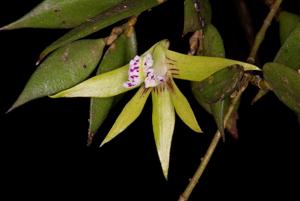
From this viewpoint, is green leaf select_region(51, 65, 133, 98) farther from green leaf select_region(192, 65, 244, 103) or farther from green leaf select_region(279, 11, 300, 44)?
green leaf select_region(279, 11, 300, 44)

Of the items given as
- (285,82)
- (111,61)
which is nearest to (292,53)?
(285,82)

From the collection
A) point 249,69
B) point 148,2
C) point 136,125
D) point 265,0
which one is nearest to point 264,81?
point 249,69

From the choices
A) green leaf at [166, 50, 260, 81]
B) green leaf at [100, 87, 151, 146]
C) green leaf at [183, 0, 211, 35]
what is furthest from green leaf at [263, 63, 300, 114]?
green leaf at [100, 87, 151, 146]

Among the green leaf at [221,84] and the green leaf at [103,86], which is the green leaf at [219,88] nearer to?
the green leaf at [221,84]

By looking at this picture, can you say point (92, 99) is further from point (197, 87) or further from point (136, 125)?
point (136, 125)

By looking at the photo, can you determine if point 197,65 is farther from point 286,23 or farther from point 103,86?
point 286,23

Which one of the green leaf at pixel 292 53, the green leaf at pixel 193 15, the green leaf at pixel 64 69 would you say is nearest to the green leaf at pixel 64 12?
the green leaf at pixel 64 69

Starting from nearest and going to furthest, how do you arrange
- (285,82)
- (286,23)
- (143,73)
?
1. (285,82)
2. (143,73)
3. (286,23)
